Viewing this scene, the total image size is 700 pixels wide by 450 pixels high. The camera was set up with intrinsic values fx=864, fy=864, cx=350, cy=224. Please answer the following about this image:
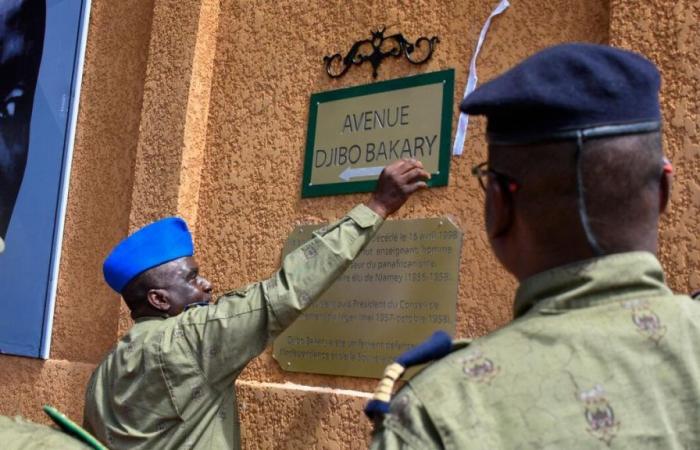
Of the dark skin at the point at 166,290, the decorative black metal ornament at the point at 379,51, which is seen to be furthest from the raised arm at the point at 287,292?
the decorative black metal ornament at the point at 379,51

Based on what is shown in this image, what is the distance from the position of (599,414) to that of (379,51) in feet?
7.20

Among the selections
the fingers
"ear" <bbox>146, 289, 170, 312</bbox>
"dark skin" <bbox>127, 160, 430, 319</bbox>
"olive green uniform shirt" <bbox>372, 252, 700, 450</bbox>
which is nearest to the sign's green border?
"dark skin" <bbox>127, 160, 430, 319</bbox>

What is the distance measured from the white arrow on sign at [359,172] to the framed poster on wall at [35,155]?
5.84 feet

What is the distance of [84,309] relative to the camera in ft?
13.1

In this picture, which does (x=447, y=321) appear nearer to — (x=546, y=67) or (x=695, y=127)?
(x=695, y=127)

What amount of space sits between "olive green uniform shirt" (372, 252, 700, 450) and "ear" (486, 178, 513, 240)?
103 millimetres

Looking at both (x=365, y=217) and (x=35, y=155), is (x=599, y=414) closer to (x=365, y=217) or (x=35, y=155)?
(x=365, y=217)

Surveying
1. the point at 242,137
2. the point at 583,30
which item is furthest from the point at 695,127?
the point at 242,137

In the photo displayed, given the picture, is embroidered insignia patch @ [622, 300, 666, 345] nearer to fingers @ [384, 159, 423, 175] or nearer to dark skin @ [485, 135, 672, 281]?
dark skin @ [485, 135, 672, 281]

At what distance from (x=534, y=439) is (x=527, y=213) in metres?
0.30

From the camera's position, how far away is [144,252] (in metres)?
2.77

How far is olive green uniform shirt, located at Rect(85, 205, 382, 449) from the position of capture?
2.44m

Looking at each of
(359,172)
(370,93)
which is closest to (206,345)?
(359,172)

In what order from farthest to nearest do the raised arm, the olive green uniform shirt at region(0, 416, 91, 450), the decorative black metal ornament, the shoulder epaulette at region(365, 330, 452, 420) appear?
the decorative black metal ornament
the raised arm
the olive green uniform shirt at region(0, 416, 91, 450)
the shoulder epaulette at region(365, 330, 452, 420)
